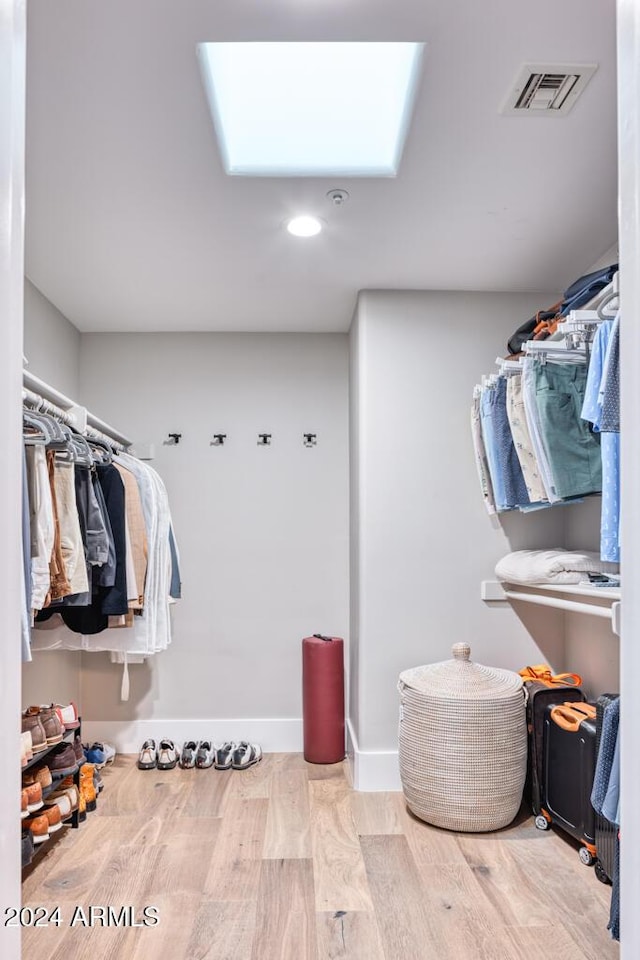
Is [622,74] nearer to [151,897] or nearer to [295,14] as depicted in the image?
[295,14]

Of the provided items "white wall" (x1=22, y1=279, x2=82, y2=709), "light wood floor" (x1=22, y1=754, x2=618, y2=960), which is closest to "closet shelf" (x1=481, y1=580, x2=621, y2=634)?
"light wood floor" (x1=22, y1=754, x2=618, y2=960)

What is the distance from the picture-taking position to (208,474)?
170 inches

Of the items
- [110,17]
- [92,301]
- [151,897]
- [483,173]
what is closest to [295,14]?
[110,17]

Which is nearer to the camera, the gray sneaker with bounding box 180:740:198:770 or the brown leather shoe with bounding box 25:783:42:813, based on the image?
the brown leather shoe with bounding box 25:783:42:813

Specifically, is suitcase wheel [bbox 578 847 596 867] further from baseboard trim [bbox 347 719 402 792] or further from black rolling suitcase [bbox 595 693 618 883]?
baseboard trim [bbox 347 719 402 792]

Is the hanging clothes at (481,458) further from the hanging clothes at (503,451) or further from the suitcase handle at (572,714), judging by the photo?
the suitcase handle at (572,714)

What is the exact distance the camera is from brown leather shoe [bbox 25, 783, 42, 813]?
262 centimetres

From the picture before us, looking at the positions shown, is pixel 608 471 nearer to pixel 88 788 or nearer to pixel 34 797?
pixel 34 797

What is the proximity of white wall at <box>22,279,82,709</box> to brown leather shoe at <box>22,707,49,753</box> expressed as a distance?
1.93 ft

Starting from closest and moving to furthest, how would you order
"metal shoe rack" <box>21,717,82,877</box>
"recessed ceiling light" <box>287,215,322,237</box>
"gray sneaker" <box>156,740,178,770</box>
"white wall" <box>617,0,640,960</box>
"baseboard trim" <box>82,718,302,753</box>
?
"white wall" <box>617,0,640,960</box> < "metal shoe rack" <box>21,717,82,877</box> < "recessed ceiling light" <box>287,215,322,237</box> < "gray sneaker" <box>156,740,178,770</box> < "baseboard trim" <box>82,718,302,753</box>

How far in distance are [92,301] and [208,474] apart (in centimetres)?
116

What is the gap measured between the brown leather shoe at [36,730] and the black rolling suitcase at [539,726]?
1.98 metres

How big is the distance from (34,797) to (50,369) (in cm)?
212

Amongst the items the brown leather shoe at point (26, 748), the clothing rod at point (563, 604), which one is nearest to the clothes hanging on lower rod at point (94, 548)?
the brown leather shoe at point (26, 748)
